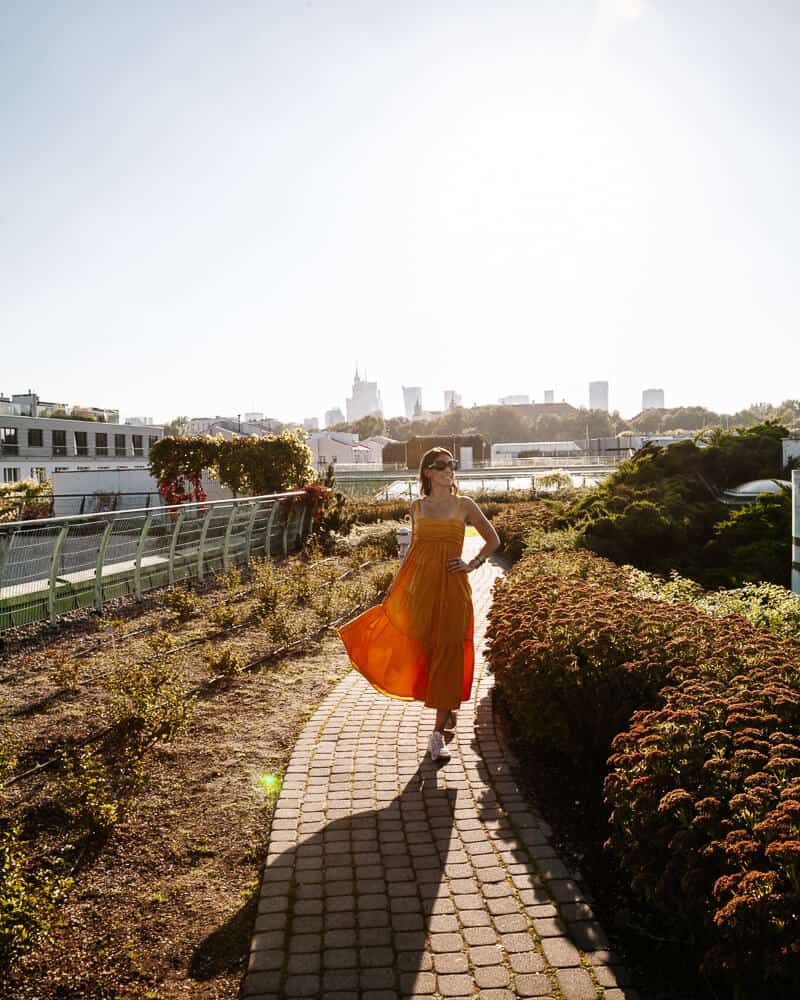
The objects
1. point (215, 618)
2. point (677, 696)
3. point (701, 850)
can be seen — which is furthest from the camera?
point (215, 618)

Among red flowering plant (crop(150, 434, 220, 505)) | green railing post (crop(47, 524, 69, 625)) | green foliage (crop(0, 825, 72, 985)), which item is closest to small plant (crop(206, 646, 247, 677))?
green railing post (crop(47, 524, 69, 625))

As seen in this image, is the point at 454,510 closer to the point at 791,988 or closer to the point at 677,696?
the point at 677,696

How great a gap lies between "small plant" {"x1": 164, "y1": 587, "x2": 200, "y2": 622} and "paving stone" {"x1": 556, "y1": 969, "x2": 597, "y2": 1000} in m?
7.25

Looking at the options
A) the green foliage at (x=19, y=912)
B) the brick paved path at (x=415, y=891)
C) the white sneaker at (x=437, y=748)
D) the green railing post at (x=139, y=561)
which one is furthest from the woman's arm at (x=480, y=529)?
the green railing post at (x=139, y=561)

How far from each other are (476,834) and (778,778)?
5.54 feet

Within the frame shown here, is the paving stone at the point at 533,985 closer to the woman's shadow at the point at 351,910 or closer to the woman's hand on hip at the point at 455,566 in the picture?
the woman's shadow at the point at 351,910

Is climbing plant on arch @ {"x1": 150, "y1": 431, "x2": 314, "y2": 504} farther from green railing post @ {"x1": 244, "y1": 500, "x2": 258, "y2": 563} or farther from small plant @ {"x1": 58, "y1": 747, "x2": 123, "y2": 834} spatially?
small plant @ {"x1": 58, "y1": 747, "x2": 123, "y2": 834}

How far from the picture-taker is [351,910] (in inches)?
130

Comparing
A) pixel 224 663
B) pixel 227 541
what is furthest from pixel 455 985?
pixel 227 541

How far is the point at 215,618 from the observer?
885 cm

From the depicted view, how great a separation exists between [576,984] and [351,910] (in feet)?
3.20

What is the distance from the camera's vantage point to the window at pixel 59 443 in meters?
58.9

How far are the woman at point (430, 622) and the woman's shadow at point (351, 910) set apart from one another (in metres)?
0.77

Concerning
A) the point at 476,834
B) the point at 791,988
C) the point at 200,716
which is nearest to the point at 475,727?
the point at 476,834
